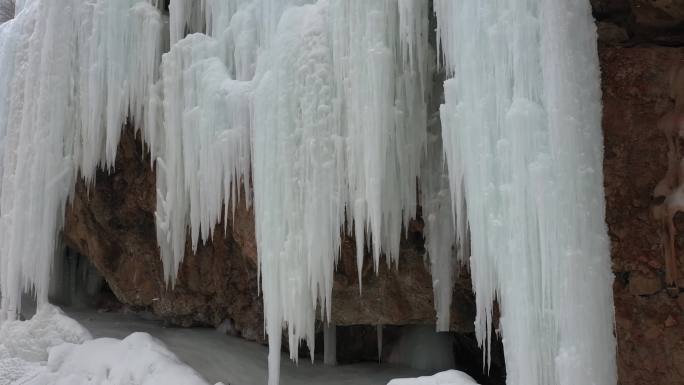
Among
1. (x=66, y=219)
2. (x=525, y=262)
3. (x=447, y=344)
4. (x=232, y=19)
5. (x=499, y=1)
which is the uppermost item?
(x=232, y=19)

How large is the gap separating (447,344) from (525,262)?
3.30 metres

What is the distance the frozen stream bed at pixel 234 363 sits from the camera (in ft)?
21.4

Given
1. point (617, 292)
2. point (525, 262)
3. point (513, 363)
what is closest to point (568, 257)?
point (525, 262)

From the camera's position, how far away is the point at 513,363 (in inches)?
151

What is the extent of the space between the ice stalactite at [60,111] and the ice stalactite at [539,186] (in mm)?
3813

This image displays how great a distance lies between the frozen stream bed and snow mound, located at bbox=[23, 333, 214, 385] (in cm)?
40

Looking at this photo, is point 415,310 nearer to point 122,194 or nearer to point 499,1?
point 499,1

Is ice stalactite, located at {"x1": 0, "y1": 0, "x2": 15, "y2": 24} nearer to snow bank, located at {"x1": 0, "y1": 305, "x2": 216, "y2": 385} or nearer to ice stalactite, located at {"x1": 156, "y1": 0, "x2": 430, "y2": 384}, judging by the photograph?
snow bank, located at {"x1": 0, "y1": 305, "x2": 216, "y2": 385}

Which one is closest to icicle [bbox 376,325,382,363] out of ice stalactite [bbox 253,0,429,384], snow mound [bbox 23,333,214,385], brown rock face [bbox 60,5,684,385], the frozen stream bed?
the frozen stream bed

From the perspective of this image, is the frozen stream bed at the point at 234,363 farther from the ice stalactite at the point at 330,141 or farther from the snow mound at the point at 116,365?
the ice stalactite at the point at 330,141

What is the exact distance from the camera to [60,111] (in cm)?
700

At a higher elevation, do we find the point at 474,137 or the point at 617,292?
the point at 474,137

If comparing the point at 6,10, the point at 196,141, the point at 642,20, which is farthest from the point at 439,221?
the point at 6,10

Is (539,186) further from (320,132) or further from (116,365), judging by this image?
(116,365)
